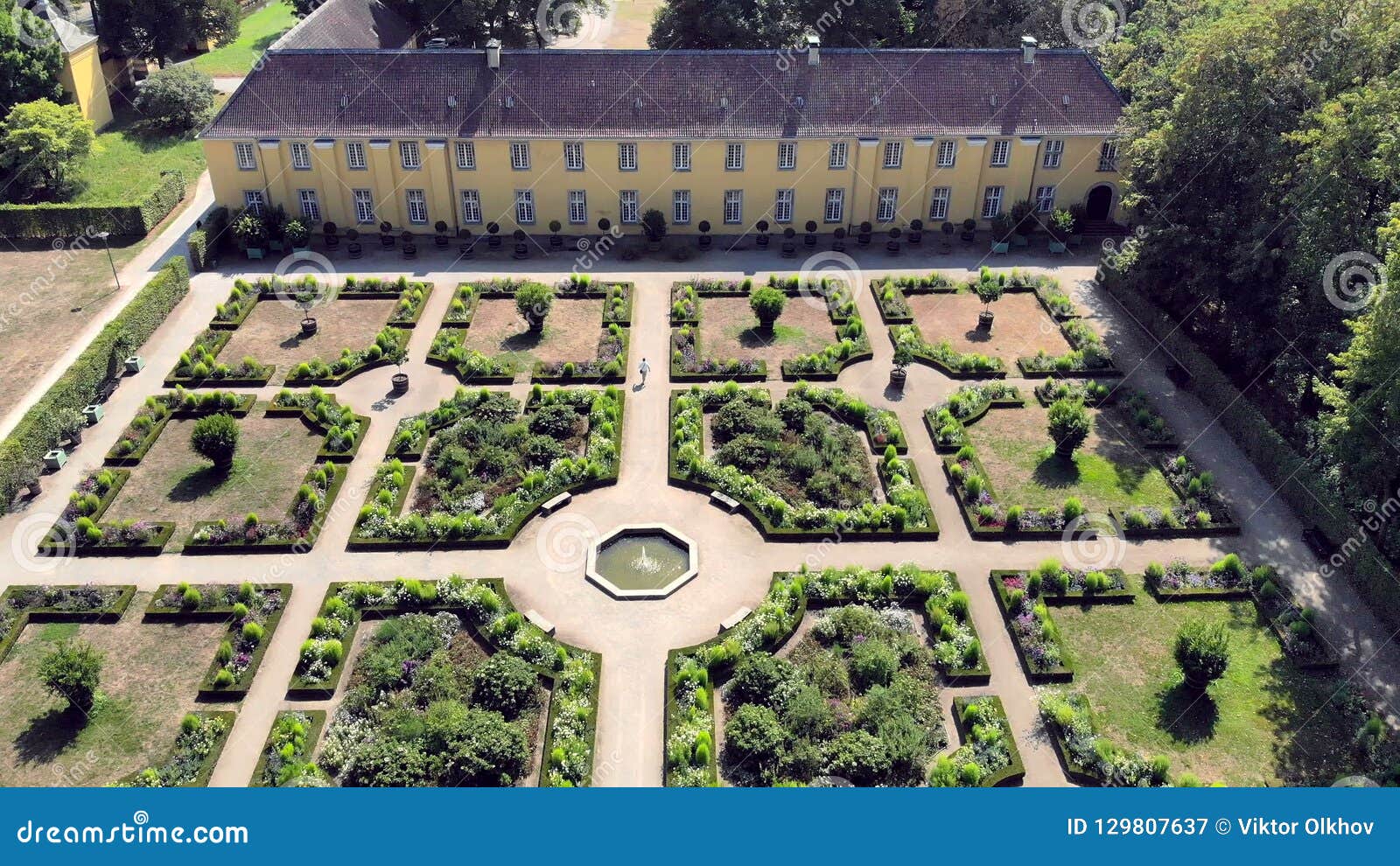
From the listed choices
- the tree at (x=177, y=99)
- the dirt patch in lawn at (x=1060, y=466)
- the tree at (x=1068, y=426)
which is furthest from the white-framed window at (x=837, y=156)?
the tree at (x=177, y=99)

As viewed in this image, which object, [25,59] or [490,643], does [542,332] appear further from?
[25,59]

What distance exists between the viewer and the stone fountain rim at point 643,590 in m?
37.9

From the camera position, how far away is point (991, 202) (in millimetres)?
64188

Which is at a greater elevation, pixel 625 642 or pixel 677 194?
pixel 677 194

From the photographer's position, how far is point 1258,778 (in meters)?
31.6

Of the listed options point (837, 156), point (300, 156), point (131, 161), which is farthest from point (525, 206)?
point (131, 161)

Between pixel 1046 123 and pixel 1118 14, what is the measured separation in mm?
22099

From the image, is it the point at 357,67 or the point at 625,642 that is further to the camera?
the point at 357,67

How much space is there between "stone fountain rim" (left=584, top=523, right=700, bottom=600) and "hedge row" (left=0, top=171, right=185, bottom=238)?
41.3m

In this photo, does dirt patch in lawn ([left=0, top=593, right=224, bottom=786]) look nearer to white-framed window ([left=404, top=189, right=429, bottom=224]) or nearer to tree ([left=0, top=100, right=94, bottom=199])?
white-framed window ([left=404, top=189, right=429, bottom=224])

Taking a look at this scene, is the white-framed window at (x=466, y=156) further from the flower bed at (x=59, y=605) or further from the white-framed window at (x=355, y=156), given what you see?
the flower bed at (x=59, y=605)

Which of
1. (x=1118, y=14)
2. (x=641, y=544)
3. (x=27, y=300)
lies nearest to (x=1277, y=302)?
(x=641, y=544)

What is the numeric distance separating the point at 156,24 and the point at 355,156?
34.9m

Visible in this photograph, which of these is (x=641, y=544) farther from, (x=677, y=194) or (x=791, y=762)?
(x=677, y=194)
